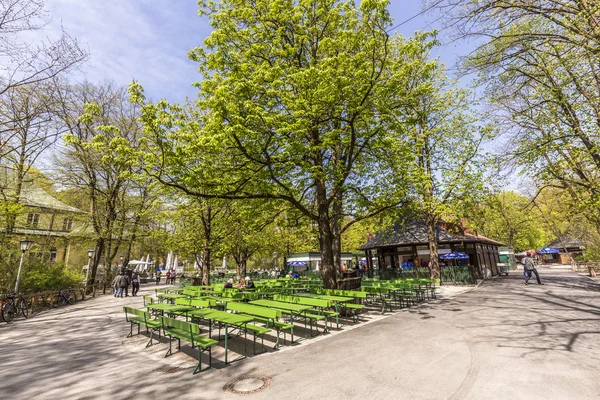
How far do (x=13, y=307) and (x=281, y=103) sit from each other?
47.9 feet

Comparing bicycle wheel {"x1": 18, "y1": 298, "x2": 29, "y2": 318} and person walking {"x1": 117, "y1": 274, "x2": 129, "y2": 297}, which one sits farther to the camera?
person walking {"x1": 117, "y1": 274, "x2": 129, "y2": 297}

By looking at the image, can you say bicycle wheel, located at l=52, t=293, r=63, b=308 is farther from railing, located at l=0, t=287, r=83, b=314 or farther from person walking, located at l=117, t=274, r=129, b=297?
person walking, located at l=117, t=274, r=129, b=297

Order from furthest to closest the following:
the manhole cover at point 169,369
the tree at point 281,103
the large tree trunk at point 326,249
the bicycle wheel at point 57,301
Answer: the bicycle wheel at point 57,301 < the large tree trunk at point 326,249 < the tree at point 281,103 < the manhole cover at point 169,369

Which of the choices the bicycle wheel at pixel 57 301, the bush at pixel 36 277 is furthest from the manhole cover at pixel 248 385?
the bicycle wheel at pixel 57 301

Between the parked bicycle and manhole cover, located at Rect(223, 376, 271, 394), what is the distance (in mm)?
13059

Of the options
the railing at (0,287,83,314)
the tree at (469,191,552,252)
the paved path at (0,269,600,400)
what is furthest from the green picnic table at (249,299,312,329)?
the tree at (469,191,552,252)

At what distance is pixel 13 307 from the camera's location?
39.9ft

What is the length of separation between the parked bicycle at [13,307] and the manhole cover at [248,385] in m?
13.1

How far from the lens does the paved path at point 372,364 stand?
463 centimetres

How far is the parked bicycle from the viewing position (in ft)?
38.8

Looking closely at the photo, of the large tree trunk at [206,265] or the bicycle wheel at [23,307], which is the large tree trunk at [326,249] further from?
the bicycle wheel at [23,307]

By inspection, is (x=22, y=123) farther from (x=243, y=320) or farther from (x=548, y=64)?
(x=548, y=64)

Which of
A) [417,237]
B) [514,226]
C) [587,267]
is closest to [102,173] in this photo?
[417,237]

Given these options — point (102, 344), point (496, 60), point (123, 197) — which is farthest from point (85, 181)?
point (496, 60)
